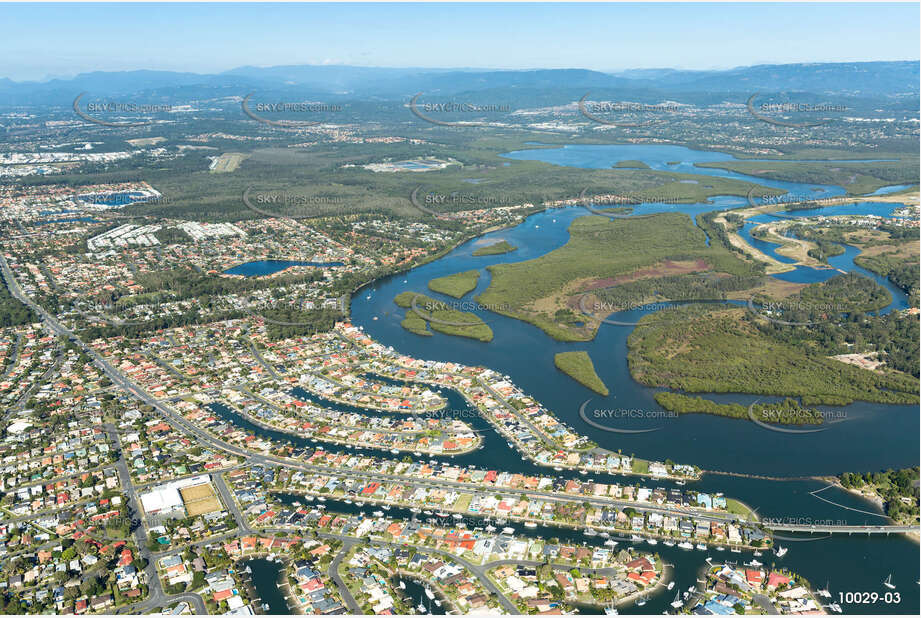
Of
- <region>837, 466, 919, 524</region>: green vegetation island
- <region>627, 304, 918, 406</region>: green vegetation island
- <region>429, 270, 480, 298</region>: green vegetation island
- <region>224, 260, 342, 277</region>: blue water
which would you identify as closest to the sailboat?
<region>837, 466, 919, 524</region>: green vegetation island

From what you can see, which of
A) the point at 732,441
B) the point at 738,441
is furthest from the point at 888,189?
the point at 732,441

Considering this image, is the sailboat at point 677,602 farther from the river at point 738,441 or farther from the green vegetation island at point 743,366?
the green vegetation island at point 743,366

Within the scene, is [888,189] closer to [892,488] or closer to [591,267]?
[591,267]

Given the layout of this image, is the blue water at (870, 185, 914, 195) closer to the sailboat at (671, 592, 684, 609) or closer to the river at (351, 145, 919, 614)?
the river at (351, 145, 919, 614)

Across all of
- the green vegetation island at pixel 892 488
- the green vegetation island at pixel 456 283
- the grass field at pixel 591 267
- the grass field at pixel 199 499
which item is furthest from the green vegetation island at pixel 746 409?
the grass field at pixel 199 499

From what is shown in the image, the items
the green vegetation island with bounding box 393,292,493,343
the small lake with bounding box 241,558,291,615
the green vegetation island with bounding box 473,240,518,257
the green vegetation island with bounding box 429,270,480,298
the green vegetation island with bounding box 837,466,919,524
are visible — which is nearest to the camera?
the small lake with bounding box 241,558,291,615

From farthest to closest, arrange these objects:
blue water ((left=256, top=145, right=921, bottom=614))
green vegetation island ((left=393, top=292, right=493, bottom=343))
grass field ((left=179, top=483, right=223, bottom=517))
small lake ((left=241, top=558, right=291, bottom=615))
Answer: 1. green vegetation island ((left=393, top=292, right=493, bottom=343))
2. grass field ((left=179, top=483, right=223, bottom=517))
3. blue water ((left=256, top=145, right=921, bottom=614))
4. small lake ((left=241, top=558, right=291, bottom=615))

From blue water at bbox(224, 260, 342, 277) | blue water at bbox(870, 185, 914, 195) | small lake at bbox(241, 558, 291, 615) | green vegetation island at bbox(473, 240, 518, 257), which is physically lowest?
small lake at bbox(241, 558, 291, 615)
